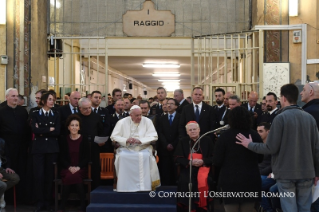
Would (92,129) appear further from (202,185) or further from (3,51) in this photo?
(3,51)

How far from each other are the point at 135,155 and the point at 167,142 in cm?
108

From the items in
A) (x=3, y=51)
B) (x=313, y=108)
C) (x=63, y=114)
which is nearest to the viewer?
(x=313, y=108)

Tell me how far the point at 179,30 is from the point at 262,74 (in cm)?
236

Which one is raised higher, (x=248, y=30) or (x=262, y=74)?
(x=248, y=30)

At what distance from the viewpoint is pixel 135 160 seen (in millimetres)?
6855

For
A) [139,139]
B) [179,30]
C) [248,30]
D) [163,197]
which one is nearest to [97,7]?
[179,30]

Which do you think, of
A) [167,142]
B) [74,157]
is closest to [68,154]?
[74,157]

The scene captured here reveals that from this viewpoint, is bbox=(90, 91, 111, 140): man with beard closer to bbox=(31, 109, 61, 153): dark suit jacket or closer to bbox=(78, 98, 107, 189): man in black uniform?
bbox=(78, 98, 107, 189): man in black uniform

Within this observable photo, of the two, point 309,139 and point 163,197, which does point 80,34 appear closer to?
point 163,197

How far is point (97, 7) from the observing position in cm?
1166

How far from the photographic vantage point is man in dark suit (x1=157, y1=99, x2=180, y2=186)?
25.6ft

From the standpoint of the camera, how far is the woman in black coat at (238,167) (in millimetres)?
4934

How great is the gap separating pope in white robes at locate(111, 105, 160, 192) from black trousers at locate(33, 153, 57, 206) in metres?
1.02

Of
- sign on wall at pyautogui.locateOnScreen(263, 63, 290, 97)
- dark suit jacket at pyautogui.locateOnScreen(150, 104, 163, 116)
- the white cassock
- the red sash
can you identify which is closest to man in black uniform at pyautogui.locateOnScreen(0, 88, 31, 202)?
the white cassock
